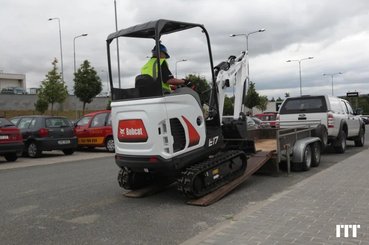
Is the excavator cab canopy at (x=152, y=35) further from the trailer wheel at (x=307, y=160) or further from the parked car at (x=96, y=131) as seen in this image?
the parked car at (x=96, y=131)

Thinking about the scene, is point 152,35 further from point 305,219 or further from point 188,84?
point 305,219

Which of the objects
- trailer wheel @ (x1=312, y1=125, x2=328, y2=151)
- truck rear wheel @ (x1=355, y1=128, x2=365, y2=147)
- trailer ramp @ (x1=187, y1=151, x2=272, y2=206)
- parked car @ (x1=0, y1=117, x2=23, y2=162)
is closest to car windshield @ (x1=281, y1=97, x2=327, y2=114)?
trailer wheel @ (x1=312, y1=125, x2=328, y2=151)

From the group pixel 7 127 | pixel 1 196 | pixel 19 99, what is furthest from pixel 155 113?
pixel 19 99

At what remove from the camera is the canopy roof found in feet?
23.0

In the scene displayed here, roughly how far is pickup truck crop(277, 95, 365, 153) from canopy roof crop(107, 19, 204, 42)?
21.7 feet

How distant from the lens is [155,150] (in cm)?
685

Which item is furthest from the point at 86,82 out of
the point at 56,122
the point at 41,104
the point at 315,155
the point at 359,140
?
the point at 315,155

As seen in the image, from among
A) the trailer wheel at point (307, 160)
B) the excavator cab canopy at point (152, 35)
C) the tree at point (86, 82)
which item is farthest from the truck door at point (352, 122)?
the tree at point (86, 82)

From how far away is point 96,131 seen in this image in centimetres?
1775

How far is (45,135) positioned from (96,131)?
88.5 inches

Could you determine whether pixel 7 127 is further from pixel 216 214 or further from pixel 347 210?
pixel 347 210

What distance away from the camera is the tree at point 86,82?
132 feet

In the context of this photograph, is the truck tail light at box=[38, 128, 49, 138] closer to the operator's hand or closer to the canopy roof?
the canopy roof

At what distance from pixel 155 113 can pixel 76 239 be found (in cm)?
223
